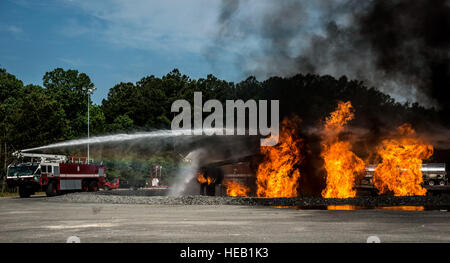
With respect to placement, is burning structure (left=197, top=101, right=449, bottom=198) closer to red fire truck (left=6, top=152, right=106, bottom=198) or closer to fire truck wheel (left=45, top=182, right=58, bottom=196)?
fire truck wheel (left=45, top=182, right=58, bottom=196)

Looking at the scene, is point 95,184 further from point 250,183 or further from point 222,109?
point 222,109

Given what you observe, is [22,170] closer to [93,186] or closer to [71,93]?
[93,186]

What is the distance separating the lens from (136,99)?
91.8 meters

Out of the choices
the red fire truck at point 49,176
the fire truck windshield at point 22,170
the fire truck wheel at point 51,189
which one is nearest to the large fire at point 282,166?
the fire truck wheel at point 51,189

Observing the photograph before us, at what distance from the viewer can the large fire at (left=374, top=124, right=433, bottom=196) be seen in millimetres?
28266

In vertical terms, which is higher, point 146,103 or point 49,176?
point 146,103

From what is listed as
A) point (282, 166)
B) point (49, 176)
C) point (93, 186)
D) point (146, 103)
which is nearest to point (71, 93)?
point (146, 103)

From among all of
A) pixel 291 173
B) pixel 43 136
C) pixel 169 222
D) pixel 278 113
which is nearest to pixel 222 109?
pixel 43 136

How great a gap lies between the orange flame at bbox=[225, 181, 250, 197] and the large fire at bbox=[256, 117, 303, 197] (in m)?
3.13

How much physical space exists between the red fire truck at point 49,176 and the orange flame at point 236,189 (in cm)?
1417

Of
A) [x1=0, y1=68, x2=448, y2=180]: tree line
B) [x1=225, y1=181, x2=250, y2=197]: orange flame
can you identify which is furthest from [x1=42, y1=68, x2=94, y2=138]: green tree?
[x1=225, y1=181, x2=250, y2=197]: orange flame

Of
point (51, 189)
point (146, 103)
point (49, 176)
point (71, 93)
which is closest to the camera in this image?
point (51, 189)

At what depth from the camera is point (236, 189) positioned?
3341cm

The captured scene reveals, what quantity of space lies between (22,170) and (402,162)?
87.0 feet
